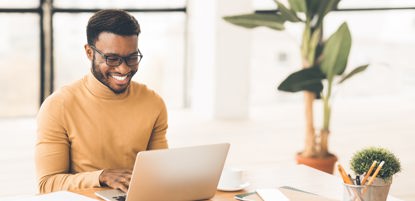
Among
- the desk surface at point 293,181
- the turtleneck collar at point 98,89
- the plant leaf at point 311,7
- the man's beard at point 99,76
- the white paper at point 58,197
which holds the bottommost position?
the desk surface at point 293,181

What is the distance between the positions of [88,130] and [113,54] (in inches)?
10.9

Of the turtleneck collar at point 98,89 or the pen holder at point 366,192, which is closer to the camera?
the pen holder at point 366,192

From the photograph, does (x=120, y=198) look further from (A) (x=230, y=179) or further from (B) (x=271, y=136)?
(B) (x=271, y=136)

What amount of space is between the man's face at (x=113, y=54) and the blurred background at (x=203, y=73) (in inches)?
103

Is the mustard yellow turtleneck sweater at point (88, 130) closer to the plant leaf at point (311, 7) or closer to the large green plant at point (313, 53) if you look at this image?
the large green plant at point (313, 53)

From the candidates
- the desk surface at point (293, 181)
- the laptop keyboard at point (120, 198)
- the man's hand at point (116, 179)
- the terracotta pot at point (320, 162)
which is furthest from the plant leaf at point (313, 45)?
the laptop keyboard at point (120, 198)

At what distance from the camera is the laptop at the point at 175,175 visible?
197 centimetres

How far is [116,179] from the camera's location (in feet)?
7.20

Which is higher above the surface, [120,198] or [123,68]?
[123,68]

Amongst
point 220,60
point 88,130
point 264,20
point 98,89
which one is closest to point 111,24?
point 98,89

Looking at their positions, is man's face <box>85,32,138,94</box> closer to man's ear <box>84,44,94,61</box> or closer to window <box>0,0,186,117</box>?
man's ear <box>84,44,94,61</box>

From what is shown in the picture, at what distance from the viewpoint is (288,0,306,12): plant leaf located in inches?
150

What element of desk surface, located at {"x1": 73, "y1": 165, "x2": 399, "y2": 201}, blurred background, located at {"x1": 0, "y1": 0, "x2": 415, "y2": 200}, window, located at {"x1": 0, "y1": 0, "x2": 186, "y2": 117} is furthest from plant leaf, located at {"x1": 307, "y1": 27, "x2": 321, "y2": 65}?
window, located at {"x1": 0, "y1": 0, "x2": 186, "y2": 117}

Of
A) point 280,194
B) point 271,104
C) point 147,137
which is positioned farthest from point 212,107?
point 280,194
